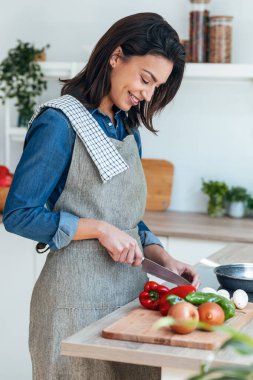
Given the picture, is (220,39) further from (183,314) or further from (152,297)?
(183,314)

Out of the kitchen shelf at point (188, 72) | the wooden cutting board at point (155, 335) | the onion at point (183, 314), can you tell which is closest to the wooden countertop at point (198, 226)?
the kitchen shelf at point (188, 72)

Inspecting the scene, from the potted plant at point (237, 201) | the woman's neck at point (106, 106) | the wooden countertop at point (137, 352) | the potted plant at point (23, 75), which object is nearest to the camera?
the wooden countertop at point (137, 352)

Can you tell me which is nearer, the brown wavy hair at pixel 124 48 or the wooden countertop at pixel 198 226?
the brown wavy hair at pixel 124 48

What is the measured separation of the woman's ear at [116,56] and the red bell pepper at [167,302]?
0.62 m

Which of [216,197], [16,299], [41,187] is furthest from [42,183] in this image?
[216,197]

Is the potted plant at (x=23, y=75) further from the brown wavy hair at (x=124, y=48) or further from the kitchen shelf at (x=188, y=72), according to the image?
the brown wavy hair at (x=124, y=48)

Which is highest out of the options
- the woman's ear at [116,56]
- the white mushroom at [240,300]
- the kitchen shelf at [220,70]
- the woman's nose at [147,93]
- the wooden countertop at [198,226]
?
the woman's ear at [116,56]

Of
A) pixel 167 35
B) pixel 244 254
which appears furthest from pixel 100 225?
pixel 244 254

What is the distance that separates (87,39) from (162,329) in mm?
2611

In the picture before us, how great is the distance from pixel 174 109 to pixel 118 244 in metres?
2.11

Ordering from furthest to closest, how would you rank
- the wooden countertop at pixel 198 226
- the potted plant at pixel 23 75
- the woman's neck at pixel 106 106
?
the potted plant at pixel 23 75, the wooden countertop at pixel 198 226, the woman's neck at pixel 106 106

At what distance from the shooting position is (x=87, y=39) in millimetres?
4012

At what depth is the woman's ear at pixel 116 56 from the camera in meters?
2.01

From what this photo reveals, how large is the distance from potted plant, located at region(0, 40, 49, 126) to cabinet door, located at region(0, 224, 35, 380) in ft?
2.22
